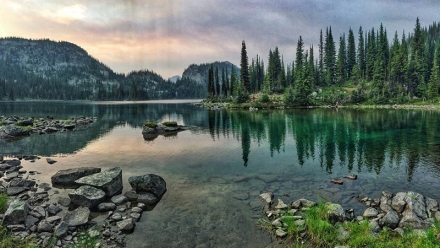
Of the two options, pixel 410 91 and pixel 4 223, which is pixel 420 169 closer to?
pixel 4 223

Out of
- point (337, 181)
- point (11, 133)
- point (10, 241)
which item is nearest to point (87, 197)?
point (10, 241)

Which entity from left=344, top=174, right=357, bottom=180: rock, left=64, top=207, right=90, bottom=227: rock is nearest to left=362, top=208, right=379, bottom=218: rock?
left=344, top=174, right=357, bottom=180: rock

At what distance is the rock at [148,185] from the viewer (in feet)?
59.0

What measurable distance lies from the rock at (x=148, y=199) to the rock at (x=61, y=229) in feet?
16.3

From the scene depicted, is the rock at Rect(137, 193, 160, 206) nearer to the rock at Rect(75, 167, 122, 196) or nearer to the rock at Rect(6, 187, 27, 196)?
the rock at Rect(75, 167, 122, 196)

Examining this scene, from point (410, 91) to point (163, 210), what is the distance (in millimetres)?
134716

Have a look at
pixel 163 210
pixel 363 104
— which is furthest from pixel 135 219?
pixel 363 104

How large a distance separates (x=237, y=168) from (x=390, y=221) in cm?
1372

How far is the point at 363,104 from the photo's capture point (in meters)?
114

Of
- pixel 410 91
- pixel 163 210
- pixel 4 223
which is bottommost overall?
pixel 163 210

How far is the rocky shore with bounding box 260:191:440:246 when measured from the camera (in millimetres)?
12562

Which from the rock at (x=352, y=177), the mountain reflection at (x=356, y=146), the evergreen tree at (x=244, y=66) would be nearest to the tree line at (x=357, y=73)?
the evergreen tree at (x=244, y=66)

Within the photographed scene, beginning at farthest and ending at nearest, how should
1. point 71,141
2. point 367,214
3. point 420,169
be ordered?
point 71,141, point 420,169, point 367,214

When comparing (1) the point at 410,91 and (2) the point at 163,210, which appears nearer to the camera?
(2) the point at 163,210
